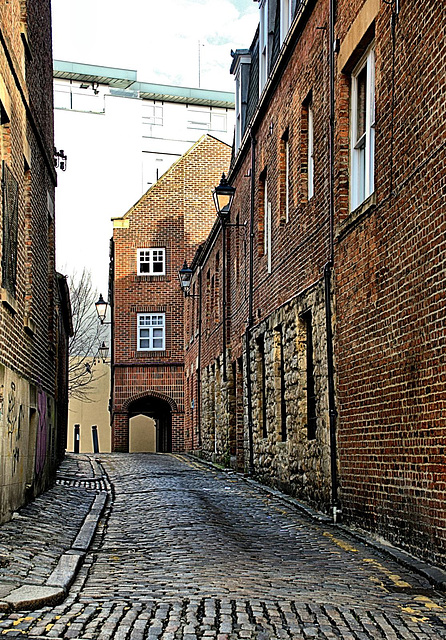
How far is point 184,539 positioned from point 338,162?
5040mm

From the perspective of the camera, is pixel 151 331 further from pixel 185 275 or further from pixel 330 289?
pixel 330 289

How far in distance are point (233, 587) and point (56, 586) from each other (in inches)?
53.6

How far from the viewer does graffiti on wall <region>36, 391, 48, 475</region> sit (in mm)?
13469

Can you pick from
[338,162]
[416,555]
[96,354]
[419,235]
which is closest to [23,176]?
[338,162]

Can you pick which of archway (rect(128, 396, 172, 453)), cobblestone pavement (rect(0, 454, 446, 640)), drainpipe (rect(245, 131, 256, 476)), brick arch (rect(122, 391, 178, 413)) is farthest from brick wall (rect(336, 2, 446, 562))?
archway (rect(128, 396, 172, 453))

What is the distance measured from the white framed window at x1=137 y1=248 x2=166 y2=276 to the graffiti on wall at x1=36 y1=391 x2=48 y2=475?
22582mm

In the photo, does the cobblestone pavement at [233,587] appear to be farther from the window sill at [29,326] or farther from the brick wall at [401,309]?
the window sill at [29,326]

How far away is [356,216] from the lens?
34.5 feet

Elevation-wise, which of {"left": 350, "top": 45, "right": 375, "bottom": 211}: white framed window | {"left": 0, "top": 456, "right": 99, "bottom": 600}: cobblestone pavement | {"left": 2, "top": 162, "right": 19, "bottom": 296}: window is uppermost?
{"left": 350, "top": 45, "right": 375, "bottom": 211}: white framed window

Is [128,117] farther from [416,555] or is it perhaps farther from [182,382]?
[416,555]

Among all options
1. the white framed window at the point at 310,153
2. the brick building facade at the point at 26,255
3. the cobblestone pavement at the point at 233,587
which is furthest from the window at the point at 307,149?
the cobblestone pavement at the point at 233,587

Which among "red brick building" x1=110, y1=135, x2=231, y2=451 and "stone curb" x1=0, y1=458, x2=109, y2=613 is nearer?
"stone curb" x1=0, y1=458, x2=109, y2=613

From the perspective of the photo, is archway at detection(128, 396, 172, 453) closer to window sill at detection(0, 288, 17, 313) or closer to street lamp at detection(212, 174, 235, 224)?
street lamp at detection(212, 174, 235, 224)

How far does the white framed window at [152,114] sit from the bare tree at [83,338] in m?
9.56
